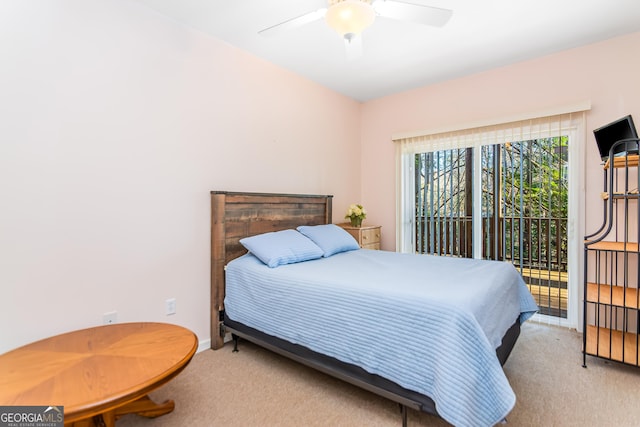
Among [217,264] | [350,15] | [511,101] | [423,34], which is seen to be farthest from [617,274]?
[217,264]

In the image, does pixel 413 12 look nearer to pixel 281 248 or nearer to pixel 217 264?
pixel 281 248

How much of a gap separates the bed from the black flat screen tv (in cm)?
120

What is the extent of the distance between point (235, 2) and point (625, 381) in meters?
3.62

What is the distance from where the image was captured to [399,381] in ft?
5.13

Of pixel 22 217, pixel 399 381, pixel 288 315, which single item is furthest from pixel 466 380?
pixel 22 217

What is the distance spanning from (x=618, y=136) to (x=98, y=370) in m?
3.50

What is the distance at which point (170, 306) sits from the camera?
2367 mm

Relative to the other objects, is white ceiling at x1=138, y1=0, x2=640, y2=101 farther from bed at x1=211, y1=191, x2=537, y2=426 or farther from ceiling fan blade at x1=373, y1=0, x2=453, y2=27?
bed at x1=211, y1=191, x2=537, y2=426

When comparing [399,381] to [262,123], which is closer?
[399,381]

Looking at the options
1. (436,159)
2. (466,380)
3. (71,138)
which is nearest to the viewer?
(466,380)

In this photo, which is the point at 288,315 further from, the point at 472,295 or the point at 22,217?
the point at 22,217

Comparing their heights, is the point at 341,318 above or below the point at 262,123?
below

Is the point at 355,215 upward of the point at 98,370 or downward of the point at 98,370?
upward

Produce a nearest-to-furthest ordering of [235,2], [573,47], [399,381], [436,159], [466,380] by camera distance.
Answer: [466,380], [399,381], [235,2], [573,47], [436,159]
